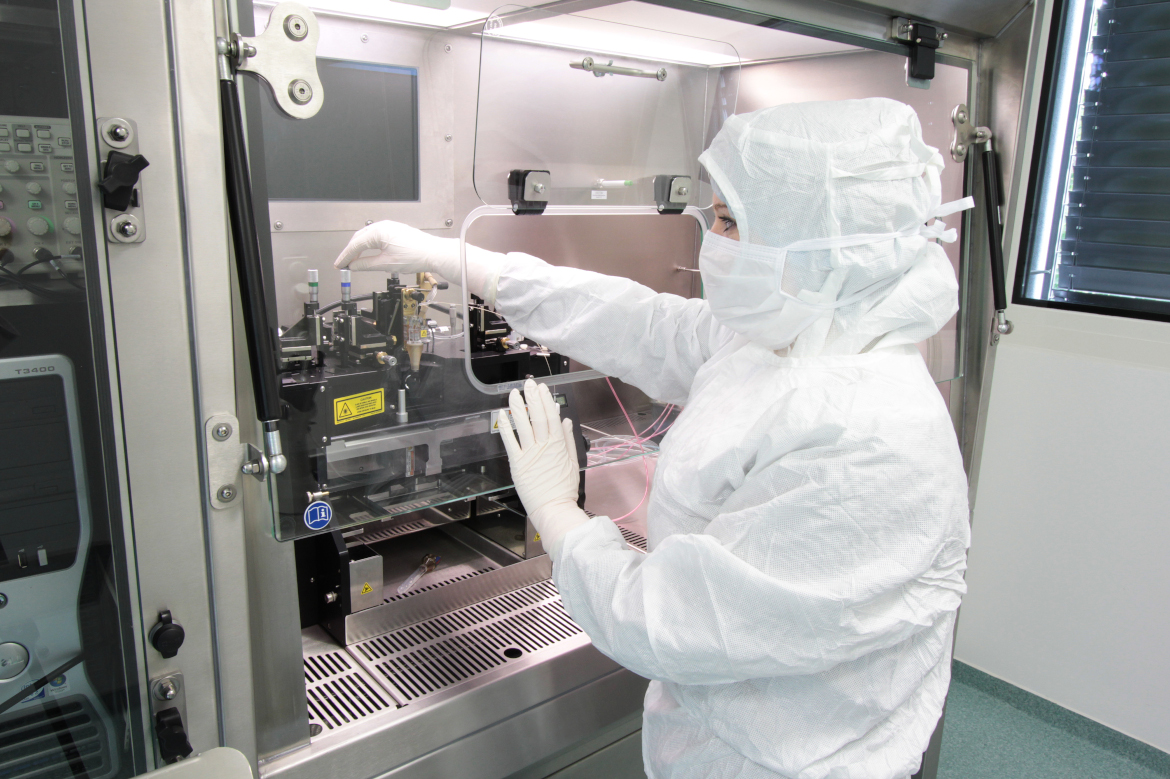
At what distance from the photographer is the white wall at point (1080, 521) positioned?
2.09m

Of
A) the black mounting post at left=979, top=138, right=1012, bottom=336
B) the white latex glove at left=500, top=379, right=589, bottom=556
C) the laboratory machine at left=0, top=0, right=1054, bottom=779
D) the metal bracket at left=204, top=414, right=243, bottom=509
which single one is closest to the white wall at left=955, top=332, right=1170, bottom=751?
the laboratory machine at left=0, top=0, right=1054, bottom=779

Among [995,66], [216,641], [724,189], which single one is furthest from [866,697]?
[995,66]

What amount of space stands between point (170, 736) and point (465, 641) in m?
0.52

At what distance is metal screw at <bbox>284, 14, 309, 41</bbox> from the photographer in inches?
32.4

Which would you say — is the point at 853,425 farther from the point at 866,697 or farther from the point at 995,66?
the point at 995,66

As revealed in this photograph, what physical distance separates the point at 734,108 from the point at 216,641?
1.22 m

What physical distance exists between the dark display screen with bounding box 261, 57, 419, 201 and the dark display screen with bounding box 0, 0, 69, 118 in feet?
0.78

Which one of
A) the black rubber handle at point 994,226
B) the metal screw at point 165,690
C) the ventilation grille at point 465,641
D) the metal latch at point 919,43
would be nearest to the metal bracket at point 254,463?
the metal screw at point 165,690

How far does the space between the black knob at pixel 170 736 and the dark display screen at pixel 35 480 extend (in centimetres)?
21

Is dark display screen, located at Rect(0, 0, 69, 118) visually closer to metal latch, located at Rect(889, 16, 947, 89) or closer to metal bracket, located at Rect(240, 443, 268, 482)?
metal bracket, located at Rect(240, 443, 268, 482)

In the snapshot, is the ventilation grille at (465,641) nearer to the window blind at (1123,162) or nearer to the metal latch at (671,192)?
the metal latch at (671,192)

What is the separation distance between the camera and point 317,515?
94cm

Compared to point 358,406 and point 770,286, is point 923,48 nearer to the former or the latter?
point 770,286

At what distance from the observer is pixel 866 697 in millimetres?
955
